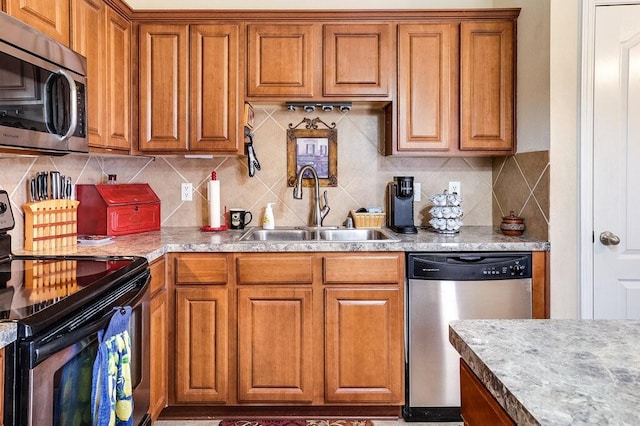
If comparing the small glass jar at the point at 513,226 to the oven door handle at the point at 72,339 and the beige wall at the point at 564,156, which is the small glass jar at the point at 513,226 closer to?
the beige wall at the point at 564,156

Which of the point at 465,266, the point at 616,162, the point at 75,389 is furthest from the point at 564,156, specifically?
the point at 75,389

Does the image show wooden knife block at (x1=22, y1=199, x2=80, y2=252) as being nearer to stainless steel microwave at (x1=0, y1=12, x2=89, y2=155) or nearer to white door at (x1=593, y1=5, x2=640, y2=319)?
stainless steel microwave at (x1=0, y1=12, x2=89, y2=155)

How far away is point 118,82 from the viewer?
2.38m

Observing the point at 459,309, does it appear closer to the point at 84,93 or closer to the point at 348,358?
the point at 348,358

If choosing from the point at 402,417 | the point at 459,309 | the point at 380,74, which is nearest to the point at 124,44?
the point at 380,74

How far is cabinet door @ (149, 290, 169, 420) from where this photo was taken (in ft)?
6.70

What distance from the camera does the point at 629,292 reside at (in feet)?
7.27

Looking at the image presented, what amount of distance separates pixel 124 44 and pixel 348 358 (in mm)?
2068

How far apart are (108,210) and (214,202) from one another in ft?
1.96

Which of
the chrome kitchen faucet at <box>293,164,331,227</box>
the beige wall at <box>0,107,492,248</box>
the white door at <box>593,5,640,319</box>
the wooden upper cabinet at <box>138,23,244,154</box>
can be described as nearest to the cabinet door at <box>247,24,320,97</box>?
the wooden upper cabinet at <box>138,23,244,154</box>

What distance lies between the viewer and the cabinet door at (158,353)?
80.4 inches

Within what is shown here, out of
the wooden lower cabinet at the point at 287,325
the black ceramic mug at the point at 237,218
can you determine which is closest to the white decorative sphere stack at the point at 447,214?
the wooden lower cabinet at the point at 287,325

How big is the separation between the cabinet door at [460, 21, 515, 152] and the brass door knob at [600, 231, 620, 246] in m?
0.68

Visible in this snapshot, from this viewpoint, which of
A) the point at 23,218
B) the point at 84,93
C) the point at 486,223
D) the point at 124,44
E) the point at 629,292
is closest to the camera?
the point at 84,93
